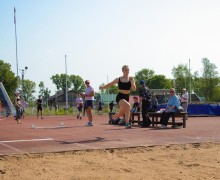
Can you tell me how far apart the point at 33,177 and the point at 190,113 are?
80.3ft

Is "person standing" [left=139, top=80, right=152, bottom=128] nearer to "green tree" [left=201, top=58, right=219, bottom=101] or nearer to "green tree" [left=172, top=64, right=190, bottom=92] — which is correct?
"green tree" [left=201, top=58, right=219, bottom=101]

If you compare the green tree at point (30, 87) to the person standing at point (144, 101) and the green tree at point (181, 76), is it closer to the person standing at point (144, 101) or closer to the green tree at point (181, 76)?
the green tree at point (181, 76)

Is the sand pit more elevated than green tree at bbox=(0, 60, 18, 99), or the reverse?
green tree at bbox=(0, 60, 18, 99)

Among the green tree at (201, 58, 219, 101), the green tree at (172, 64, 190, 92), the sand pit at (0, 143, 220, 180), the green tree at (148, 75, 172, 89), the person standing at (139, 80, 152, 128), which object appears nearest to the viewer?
the sand pit at (0, 143, 220, 180)

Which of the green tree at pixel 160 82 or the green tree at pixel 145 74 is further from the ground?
the green tree at pixel 145 74

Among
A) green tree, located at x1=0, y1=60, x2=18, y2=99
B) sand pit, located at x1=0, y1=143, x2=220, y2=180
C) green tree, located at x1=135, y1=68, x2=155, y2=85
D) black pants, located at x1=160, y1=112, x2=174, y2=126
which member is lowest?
sand pit, located at x1=0, y1=143, x2=220, y2=180

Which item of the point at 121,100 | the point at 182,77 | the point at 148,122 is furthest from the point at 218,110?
the point at 182,77

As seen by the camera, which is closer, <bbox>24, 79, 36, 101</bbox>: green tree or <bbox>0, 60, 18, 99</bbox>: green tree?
<bbox>0, 60, 18, 99</bbox>: green tree

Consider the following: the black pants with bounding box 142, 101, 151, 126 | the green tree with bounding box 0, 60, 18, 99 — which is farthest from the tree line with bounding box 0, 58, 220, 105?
the black pants with bounding box 142, 101, 151, 126

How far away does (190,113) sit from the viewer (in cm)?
2878

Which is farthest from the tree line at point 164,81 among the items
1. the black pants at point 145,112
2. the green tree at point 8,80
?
the black pants at point 145,112

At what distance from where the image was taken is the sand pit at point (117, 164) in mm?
5539

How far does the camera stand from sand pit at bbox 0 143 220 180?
554 centimetres

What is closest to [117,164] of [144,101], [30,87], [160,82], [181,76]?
[144,101]
